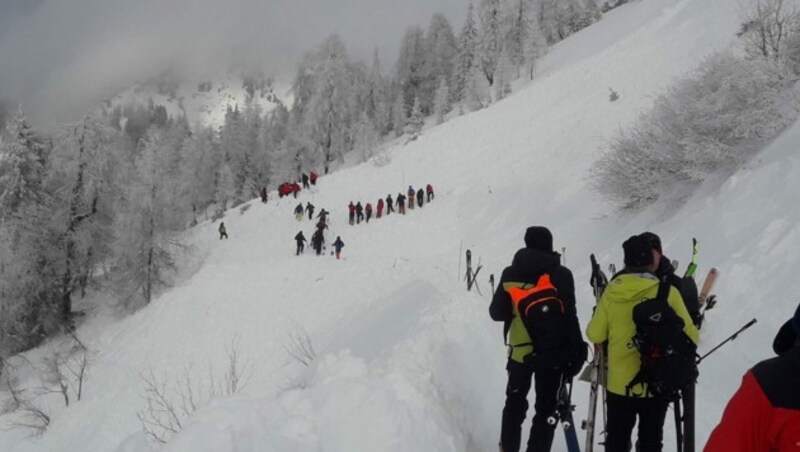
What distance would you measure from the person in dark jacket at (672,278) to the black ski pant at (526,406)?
47.0 inches

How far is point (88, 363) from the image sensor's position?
1884cm

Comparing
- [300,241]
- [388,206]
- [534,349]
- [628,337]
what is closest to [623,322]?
[628,337]

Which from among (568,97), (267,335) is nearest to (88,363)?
(267,335)

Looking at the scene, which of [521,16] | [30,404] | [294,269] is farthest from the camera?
[521,16]

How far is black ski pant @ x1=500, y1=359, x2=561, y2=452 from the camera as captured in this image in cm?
A: 432

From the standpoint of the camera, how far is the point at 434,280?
14.4 metres

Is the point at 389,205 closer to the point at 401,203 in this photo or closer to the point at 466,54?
the point at 401,203

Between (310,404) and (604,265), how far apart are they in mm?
9794

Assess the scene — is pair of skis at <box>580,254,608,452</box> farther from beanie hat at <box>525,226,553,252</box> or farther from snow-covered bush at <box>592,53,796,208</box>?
snow-covered bush at <box>592,53,796,208</box>

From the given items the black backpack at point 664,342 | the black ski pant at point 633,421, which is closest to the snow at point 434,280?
the black ski pant at point 633,421

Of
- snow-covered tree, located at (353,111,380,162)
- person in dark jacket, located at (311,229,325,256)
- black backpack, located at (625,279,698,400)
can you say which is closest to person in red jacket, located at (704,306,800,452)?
black backpack, located at (625,279,698,400)

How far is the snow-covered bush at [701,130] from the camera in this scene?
11.5 metres

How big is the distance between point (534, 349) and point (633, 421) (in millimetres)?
893

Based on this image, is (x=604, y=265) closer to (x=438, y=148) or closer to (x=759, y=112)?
(x=759, y=112)
